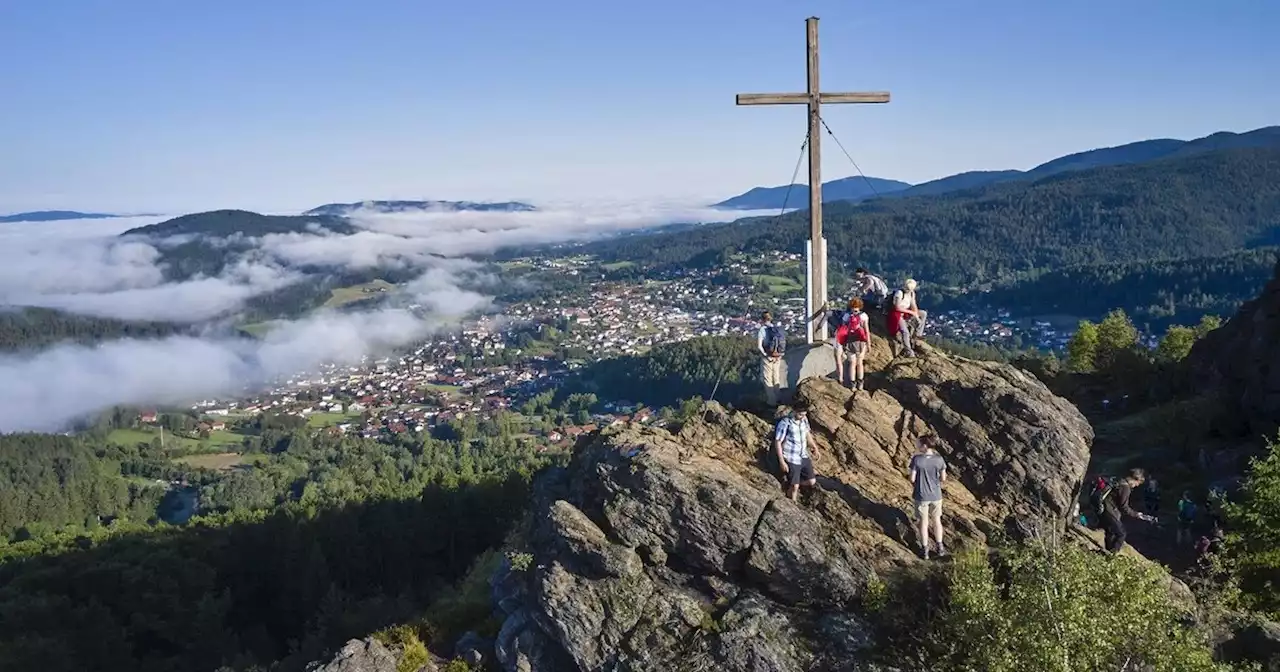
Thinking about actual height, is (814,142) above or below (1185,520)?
above

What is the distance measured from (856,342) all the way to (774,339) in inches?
60.0

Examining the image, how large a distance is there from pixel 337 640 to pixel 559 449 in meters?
66.3

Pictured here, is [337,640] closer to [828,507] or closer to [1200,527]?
[828,507]

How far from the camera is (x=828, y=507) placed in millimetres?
12266

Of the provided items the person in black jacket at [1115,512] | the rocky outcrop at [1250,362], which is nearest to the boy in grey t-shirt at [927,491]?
the person in black jacket at [1115,512]

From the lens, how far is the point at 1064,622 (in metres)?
8.27

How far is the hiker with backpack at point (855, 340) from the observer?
551 inches

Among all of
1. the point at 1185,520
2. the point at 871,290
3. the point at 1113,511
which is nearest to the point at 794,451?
the point at 1113,511

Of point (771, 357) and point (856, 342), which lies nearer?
point (856, 342)

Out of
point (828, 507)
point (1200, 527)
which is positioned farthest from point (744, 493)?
point (1200, 527)

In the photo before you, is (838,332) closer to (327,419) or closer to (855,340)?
(855,340)

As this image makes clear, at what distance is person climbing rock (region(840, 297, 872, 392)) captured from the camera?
1401 centimetres

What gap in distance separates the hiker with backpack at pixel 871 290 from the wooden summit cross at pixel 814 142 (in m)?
1.67

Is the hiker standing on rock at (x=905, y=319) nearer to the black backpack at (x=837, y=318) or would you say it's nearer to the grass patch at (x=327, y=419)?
the black backpack at (x=837, y=318)
